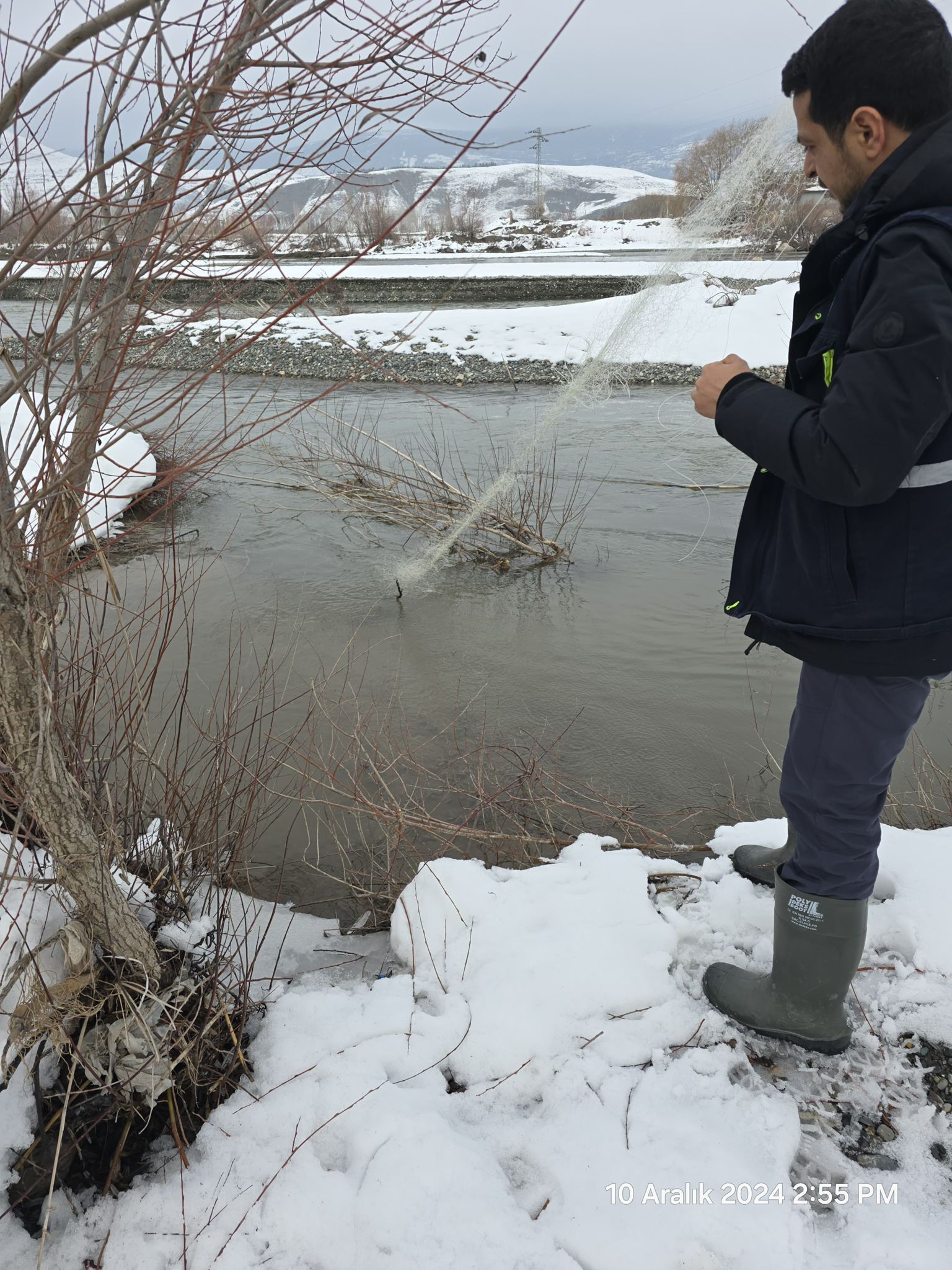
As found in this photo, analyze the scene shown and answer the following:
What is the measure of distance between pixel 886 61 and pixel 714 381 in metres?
0.52

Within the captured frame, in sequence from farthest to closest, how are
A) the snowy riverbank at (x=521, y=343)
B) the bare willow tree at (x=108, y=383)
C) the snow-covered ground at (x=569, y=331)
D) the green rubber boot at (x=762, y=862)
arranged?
the snowy riverbank at (x=521, y=343), the snow-covered ground at (x=569, y=331), the green rubber boot at (x=762, y=862), the bare willow tree at (x=108, y=383)

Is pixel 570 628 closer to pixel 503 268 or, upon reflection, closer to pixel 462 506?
pixel 462 506

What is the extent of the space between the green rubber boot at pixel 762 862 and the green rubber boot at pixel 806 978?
1.57ft

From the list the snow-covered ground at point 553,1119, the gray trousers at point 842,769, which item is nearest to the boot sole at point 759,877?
the snow-covered ground at point 553,1119

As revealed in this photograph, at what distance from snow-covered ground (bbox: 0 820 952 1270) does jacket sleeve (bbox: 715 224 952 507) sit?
1220 millimetres

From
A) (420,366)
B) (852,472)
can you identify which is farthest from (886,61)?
(420,366)

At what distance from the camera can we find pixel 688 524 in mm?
6590

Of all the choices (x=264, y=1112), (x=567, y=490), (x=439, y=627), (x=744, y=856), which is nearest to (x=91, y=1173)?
(x=264, y=1112)

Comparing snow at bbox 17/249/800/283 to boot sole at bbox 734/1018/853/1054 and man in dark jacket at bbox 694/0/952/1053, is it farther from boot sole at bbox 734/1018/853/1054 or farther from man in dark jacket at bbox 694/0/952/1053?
boot sole at bbox 734/1018/853/1054

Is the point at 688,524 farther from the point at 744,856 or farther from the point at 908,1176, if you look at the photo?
the point at 908,1176

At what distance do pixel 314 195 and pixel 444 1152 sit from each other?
5.84 ft

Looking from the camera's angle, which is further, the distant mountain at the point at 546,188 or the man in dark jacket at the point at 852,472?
the distant mountain at the point at 546,188

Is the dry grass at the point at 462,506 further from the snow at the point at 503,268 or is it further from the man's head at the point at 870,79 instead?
the man's head at the point at 870,79

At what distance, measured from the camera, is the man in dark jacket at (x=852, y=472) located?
1.19 m
